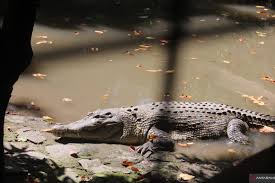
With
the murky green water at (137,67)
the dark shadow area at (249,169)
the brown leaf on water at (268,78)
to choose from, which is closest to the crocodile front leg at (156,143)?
the murky green water at (137,67)

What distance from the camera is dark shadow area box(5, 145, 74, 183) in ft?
15.0

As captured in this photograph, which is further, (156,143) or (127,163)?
(156,143)

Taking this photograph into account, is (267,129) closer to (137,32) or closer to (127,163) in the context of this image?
(127,163)

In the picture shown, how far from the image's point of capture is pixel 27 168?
4824 mm

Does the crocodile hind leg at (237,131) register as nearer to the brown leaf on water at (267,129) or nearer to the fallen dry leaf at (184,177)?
the brown leaf on water at (267,129)

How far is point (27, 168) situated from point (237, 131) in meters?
3.28

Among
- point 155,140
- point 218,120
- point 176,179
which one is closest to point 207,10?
point 218,120

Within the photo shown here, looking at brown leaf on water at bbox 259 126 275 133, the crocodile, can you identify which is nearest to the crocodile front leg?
the crocodile

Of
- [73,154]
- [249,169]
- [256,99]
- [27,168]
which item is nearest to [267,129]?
[256,99]

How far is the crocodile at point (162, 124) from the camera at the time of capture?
6.21m

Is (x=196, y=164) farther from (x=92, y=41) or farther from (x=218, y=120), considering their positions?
(x=92, y=41)

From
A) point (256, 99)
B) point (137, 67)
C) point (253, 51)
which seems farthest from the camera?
point (253, 51)

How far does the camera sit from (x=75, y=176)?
4.91m

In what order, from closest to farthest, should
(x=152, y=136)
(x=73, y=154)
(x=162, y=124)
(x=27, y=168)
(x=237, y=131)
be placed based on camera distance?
1. (x=27, y=168)
2. (x=73, y=154)
3. (x=152, y=136)
4. (x=162, y=124)
5. (x=237, y=131)
